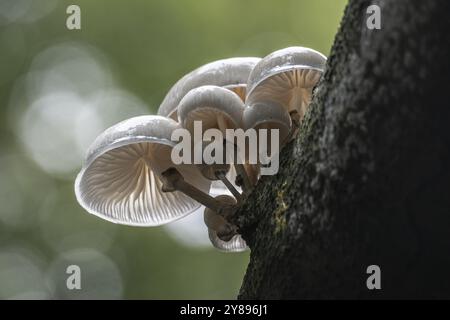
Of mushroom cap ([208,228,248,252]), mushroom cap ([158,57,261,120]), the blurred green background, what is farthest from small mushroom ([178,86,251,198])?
the blurred green background

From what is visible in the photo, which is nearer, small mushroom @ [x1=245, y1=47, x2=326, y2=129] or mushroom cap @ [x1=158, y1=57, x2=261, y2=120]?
small mushroom @ [x1=245, y1=47, x2=326, y2=129]

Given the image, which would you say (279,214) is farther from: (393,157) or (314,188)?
(393,157)

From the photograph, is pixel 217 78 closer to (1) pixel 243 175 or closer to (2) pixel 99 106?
(1) pixel 243 175

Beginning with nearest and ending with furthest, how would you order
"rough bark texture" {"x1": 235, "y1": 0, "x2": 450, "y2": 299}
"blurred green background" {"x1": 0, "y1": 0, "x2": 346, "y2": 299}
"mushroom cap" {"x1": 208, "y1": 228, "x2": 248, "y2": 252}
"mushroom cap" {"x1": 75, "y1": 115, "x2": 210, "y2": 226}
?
"rough bark texture" {"x1": 235, "y1": 0, "x2": 450, "y2": 299} → "mushroom cap" {"x1": 75, "y1": 115, "x2": 210, "y2": 226} → "mushroom cap" {"x1": 208, "y1": 228, "x2": 248, "y2": 252} → "blurred green background" {"x1": 0, "y1": 0, "x2": 346, "y2": 299}

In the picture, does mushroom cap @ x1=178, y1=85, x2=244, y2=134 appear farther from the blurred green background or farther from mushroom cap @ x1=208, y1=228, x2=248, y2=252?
the blurred green background

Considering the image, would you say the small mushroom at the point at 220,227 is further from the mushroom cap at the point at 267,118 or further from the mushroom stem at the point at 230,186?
the mushroom cap at the point at 267,118

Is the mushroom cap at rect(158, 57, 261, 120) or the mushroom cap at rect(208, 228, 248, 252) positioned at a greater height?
the mushroom cap at rect(158, 57, 261, 120)
